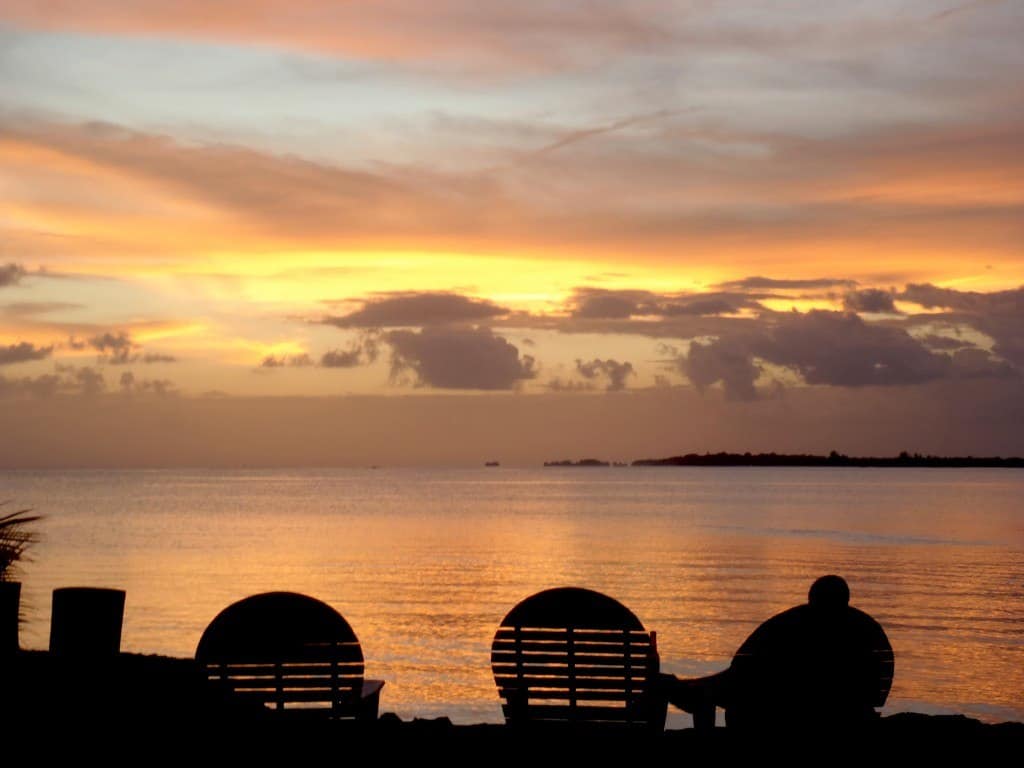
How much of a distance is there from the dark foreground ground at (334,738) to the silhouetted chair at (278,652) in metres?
0.16

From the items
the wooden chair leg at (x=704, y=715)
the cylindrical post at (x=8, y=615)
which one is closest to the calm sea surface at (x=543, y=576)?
the wooden chair leg at (x=704, y=715)

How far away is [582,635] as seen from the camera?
8086 mm

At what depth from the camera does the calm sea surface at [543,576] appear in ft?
68.9

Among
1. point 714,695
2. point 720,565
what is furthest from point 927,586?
point 714,695

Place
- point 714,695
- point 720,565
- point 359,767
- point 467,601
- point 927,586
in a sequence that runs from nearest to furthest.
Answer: point 359,767, point 714,695, point 467,601, point 927,586, point 720,565

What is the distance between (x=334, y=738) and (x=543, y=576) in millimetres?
32285

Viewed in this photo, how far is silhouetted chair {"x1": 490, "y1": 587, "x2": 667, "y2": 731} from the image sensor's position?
8055 millimetres

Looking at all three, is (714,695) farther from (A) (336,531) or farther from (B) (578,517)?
(B) (578,517)

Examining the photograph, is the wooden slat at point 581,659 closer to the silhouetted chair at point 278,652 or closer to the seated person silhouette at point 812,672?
the seated person silhouette at point 812,672

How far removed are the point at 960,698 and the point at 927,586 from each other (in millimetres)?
18376

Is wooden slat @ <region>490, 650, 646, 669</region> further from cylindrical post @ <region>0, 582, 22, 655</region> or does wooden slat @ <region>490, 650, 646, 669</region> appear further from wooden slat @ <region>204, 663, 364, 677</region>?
cylindrical post @ <region>0, 582, 22, 655</region>

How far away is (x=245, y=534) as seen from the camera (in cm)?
6294

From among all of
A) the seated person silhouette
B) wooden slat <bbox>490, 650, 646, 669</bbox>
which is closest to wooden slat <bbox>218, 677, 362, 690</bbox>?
wooden slat <bbox>490, 650, 646, 669</bbox>

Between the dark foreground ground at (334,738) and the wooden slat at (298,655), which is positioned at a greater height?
the wooden slat at (298,655)
